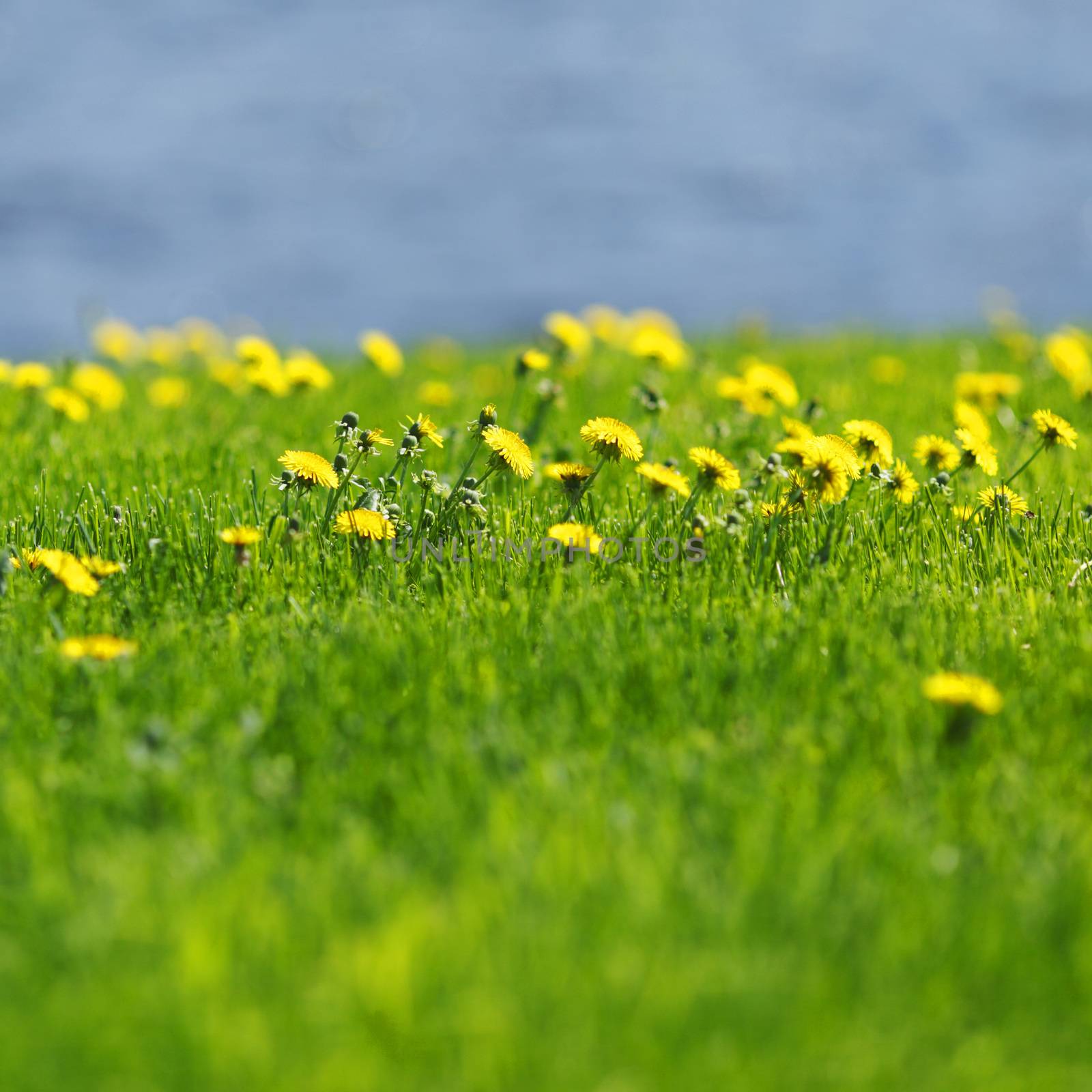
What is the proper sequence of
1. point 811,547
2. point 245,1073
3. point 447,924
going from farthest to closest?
point 811,547, point 447,924, point 245,1073

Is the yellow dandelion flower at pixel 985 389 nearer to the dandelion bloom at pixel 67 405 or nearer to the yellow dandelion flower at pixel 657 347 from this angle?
the yellow dandelion flower at pixel 657 347

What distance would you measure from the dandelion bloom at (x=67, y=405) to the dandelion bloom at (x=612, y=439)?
2248 mm

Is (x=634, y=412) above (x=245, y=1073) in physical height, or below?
above

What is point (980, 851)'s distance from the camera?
5.98ft

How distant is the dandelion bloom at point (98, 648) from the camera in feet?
7.22

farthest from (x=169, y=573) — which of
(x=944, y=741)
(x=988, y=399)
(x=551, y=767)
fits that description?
(x=988, y=399)

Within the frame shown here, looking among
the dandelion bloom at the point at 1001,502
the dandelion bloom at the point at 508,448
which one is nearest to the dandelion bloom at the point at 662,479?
the dandelion bloom at the point at 508,448

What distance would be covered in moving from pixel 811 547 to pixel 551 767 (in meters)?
1.31

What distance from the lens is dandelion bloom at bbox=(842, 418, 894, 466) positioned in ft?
10.1

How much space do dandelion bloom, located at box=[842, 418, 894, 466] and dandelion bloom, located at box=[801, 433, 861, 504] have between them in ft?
0.36

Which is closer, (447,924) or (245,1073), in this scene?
(245,1073)

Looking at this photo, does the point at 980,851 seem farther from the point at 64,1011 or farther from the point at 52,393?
the point at 52,393

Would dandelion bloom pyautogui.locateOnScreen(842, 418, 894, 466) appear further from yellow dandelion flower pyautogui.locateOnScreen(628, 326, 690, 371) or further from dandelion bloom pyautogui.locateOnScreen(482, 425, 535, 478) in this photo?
yellow dandelion flower pyautogui.locateOnScreen(628, 326, 690, 371)

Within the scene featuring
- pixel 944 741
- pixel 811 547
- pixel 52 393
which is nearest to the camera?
pixel 944 741
